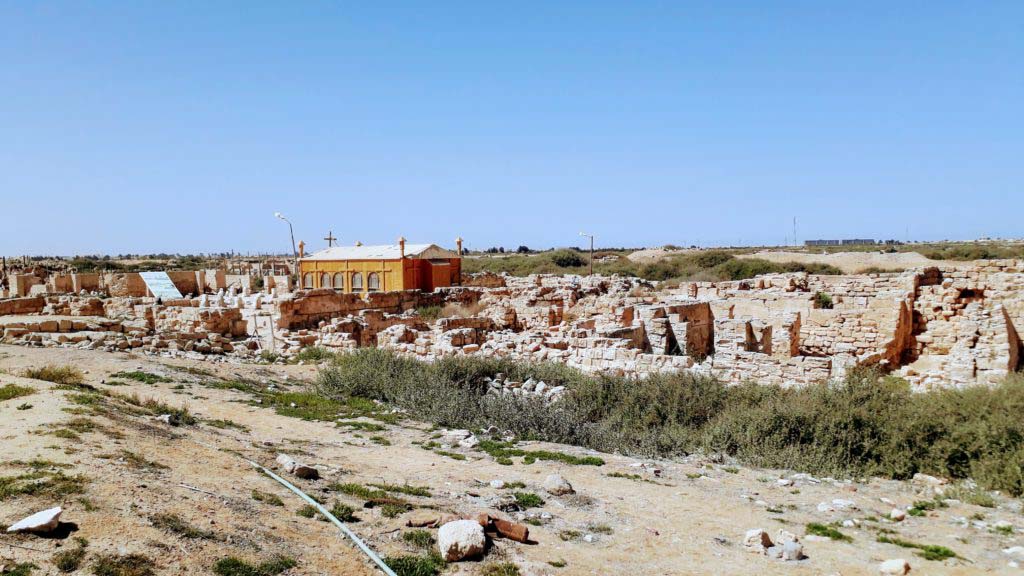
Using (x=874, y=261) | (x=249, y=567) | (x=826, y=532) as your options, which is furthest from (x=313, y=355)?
(x=874, y=261)

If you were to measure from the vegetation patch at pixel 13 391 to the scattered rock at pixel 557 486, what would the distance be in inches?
237

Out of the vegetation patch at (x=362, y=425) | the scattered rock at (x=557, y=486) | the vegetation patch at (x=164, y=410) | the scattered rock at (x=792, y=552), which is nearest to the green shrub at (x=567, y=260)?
the vegetation patch at (x=362, y=425)

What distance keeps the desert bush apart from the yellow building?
56.4 ft

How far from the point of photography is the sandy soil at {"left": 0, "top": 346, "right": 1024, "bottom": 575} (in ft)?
12.9

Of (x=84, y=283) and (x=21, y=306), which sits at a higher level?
(x=84, y=283)

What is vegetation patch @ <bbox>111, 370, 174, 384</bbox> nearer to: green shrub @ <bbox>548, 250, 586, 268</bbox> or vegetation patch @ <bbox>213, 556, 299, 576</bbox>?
vegetation patch @ <bbox>213, 556, 299, 576</bbox>

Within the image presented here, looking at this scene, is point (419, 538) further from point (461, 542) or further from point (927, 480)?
point (927, 480)

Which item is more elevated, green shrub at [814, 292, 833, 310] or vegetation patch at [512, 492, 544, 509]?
green shrub at [814, 292, 833, 310]

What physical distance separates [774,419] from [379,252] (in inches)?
952

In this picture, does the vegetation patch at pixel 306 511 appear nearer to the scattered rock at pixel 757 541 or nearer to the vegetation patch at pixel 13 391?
the scattered rock at pixel 757 541

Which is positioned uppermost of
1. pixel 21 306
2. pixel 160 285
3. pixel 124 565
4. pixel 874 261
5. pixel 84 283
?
pixel 874 261

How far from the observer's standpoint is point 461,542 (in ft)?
13.9

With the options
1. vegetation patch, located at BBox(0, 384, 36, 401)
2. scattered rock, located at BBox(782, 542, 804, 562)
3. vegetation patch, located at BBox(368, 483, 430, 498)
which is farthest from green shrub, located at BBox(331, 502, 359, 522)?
vegetation patch, located at BBox(0, 384, 36, 401)

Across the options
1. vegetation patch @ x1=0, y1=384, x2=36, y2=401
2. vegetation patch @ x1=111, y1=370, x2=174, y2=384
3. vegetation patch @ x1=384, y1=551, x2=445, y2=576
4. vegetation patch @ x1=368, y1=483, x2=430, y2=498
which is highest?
vegetation patch @ x1=0, y1=384, x2=36, y2=401
